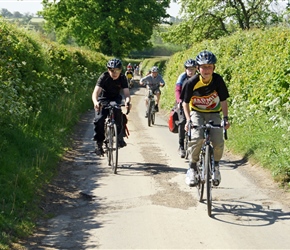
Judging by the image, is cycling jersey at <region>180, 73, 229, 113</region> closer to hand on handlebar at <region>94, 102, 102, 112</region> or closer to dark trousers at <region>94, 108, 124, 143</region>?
hand on handlebar at <region>94, 102, 102, 112</region>

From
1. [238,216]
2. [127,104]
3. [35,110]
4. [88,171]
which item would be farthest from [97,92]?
[238,216]

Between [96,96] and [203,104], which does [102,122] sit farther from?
[203,104]

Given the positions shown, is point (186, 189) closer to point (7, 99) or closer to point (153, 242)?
point (153, 242)

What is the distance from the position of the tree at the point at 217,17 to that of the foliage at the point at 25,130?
97.5 feet

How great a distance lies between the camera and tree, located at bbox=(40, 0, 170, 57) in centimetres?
5244

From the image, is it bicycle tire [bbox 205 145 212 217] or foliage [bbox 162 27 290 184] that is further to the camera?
foliage [bbox 162 27 290 184]

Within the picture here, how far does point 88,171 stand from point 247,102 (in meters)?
5.46

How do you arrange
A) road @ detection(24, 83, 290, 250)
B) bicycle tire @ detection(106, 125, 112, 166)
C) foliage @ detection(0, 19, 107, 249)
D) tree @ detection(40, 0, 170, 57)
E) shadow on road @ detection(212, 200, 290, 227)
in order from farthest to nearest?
tree @ detection(40, 0, 170, 57) < bicycle tire @ detection(106, 125, 112, 166) < foliage @ detection(0, 19, 107, 249) < shadow on road @ detection(212, 200, 290, 227) < road @ detection(24, 83, 290, 250)

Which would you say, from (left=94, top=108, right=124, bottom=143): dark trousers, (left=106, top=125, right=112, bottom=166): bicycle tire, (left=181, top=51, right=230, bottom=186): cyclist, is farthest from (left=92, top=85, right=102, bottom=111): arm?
(left=181, top=51, right=230, bottom=186): cyclist

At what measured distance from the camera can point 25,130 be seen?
444 inches

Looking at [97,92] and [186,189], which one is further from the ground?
[97,92]

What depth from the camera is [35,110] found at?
13445 millimetres

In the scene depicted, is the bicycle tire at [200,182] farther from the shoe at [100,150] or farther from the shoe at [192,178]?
the shoe at [100,150]

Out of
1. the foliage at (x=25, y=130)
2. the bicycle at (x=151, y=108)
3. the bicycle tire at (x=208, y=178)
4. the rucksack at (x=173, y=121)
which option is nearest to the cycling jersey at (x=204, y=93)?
the bicycle tire at (x=208, y=178)
